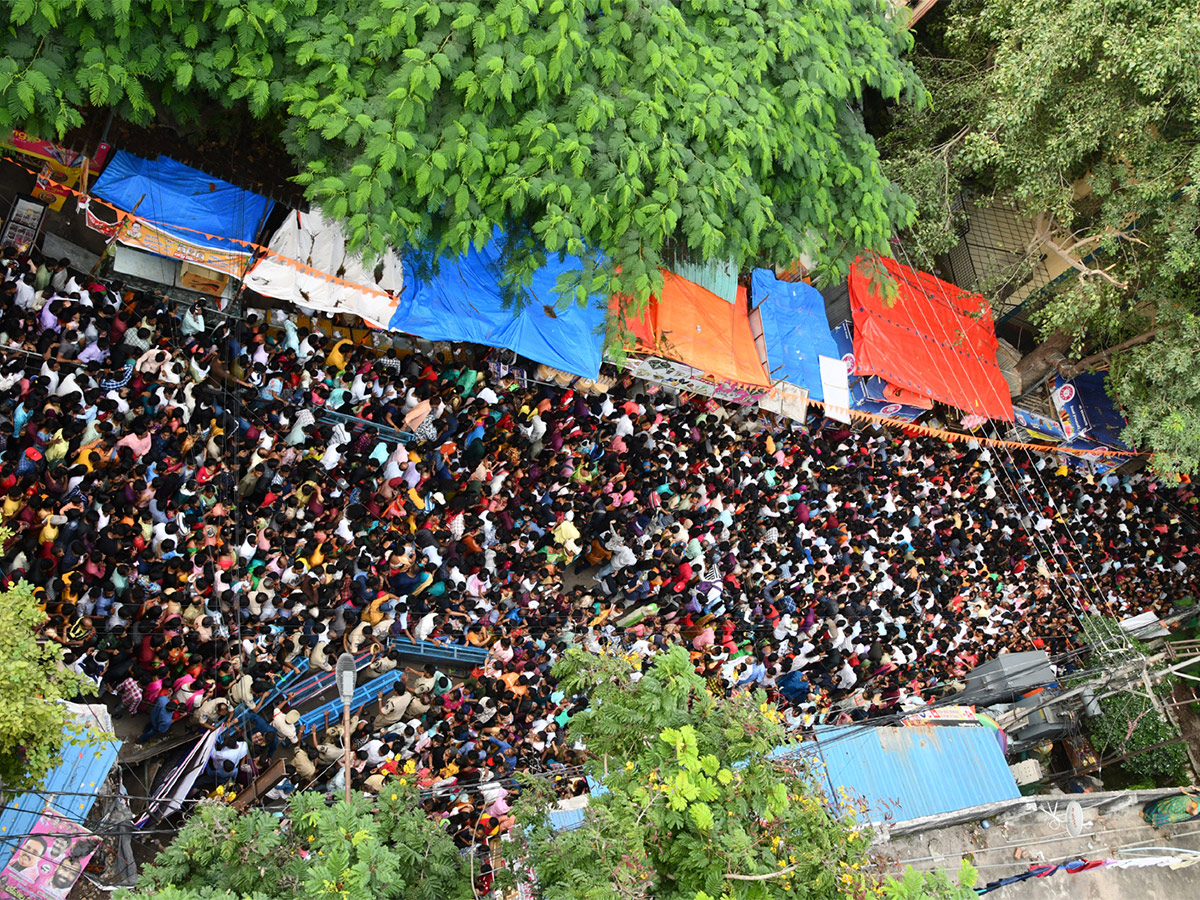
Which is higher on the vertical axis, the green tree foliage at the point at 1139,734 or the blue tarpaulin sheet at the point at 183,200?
the blue tarpaulin sheet at the point at 183,200

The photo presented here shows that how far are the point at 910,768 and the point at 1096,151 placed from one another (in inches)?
382

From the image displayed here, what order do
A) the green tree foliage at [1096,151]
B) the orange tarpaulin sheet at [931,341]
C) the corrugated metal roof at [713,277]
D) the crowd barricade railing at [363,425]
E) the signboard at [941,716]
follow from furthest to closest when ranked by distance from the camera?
the orange tarpaulin sheet at [931,341]
the corrugated metal roof at [713,277]
the green tree foliage at [1096,151]
the signboard at [941,716]
the crowd barricade railing at [363,425]

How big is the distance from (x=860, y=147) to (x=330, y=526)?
25.0 feet

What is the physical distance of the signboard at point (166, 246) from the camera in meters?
9.04

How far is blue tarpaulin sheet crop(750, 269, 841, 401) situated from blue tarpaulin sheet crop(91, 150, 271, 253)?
7.09 meters

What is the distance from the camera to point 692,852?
16.9 ft

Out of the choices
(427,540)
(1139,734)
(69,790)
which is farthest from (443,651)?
(1139,734)

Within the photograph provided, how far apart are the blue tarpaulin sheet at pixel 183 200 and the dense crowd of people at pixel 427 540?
83cm

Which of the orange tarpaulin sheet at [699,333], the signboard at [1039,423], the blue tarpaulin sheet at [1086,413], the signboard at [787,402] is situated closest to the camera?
the orange tarpaulin sheet at [699,333]

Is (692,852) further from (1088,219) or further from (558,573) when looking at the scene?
(1088,219)

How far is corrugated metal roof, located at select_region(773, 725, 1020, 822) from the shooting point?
31.3 ft

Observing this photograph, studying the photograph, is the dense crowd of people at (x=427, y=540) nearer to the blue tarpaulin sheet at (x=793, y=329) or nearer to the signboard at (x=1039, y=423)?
the blue tarpaulin sheet at (x=793, y=329)

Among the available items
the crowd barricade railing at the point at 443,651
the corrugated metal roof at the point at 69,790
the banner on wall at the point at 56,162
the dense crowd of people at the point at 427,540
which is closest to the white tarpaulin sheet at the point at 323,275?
the dense crowd of people at the point at 427,540

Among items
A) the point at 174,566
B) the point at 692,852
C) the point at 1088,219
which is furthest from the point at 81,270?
the point at 1088,219
